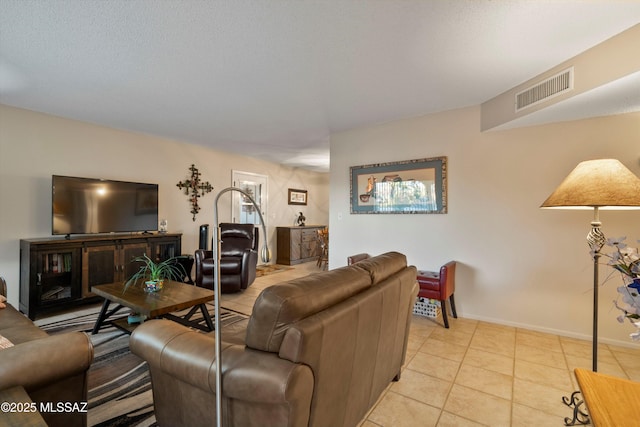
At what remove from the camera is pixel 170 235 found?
159 inches

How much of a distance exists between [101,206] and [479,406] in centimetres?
432

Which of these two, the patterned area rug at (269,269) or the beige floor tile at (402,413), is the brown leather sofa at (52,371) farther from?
the patterned area rug at (269,269)

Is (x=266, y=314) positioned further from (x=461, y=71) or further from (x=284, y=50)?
(x=461, y=71)

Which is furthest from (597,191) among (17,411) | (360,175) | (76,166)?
(76,166)

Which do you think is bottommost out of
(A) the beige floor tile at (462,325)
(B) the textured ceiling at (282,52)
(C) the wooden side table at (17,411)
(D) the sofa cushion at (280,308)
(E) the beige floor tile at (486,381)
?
(E) the beige floor tile at (486,381)

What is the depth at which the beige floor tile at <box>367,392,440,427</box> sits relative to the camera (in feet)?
5.15

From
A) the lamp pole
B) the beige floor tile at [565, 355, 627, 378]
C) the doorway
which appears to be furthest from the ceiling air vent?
the doorway

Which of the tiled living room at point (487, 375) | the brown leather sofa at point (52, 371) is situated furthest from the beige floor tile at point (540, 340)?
the brown leather sofa at point (52, 371)

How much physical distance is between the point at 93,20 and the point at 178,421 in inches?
90.4

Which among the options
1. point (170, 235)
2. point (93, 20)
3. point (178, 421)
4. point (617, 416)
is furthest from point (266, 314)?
point (170, 235)

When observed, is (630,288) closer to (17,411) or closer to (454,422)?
(454,422)

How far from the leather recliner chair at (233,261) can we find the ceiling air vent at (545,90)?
3.64 metres

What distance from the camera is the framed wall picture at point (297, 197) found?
22.5ft

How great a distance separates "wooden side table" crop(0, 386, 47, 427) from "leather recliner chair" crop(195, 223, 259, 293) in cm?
282
